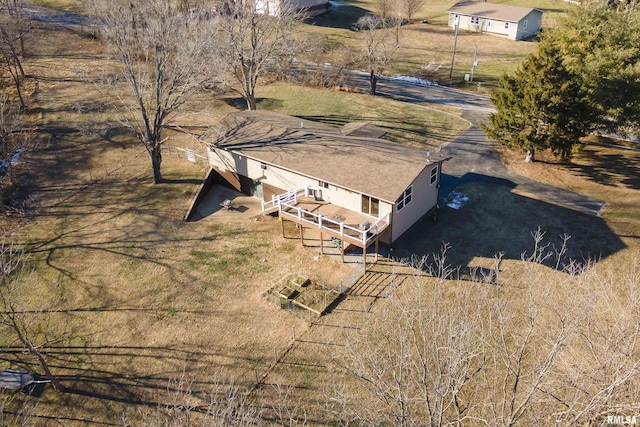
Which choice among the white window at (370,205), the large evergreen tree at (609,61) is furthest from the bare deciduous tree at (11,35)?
the large evergreen tree at (609,61)

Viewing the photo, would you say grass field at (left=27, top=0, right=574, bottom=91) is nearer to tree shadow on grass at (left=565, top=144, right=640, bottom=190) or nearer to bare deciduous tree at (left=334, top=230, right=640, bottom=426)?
tree shadow on grass at (left=565, top=144, right=640, bottom=190)

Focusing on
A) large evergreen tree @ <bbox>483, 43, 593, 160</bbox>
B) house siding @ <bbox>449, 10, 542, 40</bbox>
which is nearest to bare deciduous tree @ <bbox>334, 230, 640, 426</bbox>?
large evergreen tree @ <bbox>483, 43, 593, 160</bbox>

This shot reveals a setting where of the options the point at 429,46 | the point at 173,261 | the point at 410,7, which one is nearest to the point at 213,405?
the point at 173,261

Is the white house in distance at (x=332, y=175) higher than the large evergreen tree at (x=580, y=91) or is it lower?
lower

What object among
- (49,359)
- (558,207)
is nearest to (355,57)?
(558,207)

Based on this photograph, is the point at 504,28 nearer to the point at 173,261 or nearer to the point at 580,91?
the point at 580,91

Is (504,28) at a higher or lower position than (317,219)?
higher

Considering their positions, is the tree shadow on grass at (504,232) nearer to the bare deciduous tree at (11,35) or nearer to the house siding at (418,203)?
the house siding at (418,203)
